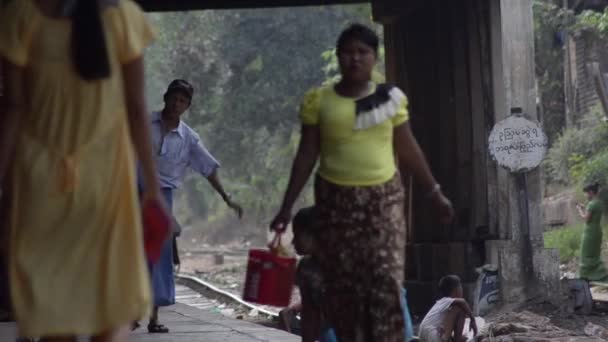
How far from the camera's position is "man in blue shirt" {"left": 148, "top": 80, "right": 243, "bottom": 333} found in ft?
28.4

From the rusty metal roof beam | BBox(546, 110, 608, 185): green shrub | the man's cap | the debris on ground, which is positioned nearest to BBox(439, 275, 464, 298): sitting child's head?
the debris on ground

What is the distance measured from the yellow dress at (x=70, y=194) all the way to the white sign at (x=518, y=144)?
348 inches

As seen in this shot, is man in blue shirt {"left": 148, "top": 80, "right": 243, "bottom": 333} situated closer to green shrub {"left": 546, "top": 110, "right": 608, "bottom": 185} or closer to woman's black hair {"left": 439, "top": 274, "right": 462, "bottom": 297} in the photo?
woman's black hair {"left": 439, "top": 274, "right": 462, "bottom": 297}

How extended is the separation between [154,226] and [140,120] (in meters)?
0.36

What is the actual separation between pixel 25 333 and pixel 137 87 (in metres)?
0.87

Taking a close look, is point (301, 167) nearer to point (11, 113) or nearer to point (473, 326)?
point (11, 113)

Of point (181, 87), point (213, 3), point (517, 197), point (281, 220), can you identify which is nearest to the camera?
point (281, 220)

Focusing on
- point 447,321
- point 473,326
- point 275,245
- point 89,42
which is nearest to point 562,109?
point 473,326

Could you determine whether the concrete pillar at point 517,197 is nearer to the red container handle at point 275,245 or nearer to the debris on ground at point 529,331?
the debris on ground at point 529,331

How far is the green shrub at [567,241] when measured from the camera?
839 inches

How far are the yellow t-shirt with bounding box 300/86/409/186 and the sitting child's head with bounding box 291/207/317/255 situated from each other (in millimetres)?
349

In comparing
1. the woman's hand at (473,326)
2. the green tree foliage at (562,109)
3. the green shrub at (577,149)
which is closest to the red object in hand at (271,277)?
the woman's hand at (473,326)

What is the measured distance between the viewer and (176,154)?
28.8 ft

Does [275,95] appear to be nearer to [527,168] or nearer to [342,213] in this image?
[527,168]
